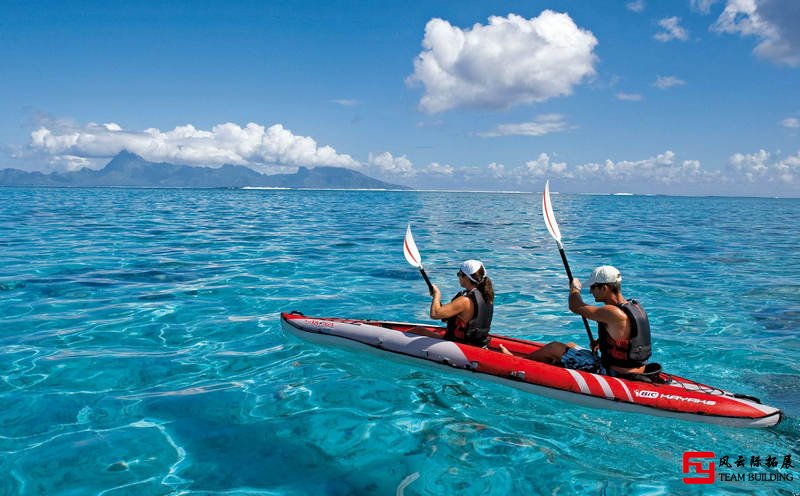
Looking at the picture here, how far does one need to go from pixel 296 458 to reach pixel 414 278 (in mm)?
10666

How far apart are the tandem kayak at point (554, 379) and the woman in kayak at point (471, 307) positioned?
0.78 feet

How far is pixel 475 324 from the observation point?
26.0ft

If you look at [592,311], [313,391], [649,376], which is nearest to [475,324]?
[592,311]

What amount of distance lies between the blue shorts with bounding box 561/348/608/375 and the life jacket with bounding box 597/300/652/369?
0.43ft

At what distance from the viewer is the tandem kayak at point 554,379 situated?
21.4ft

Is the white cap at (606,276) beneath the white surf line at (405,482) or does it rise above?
above

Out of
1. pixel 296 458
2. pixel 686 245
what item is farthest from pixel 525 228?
pixel 296 458

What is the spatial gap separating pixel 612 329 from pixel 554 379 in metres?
1.09

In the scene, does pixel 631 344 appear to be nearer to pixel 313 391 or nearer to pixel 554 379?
pixel 554 379

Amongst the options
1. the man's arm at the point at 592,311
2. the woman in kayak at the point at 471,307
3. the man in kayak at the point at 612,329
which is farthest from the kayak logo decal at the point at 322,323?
the man's arm at the point at 592,311

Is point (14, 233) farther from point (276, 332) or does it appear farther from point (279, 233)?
point (276, 332)

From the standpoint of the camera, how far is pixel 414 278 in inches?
642

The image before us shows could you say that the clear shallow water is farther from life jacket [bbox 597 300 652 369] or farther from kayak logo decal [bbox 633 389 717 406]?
life jacket [bbox 597 300 652 369]

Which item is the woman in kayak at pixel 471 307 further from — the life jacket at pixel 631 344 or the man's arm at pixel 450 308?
the life jacket at pixel 631 344
